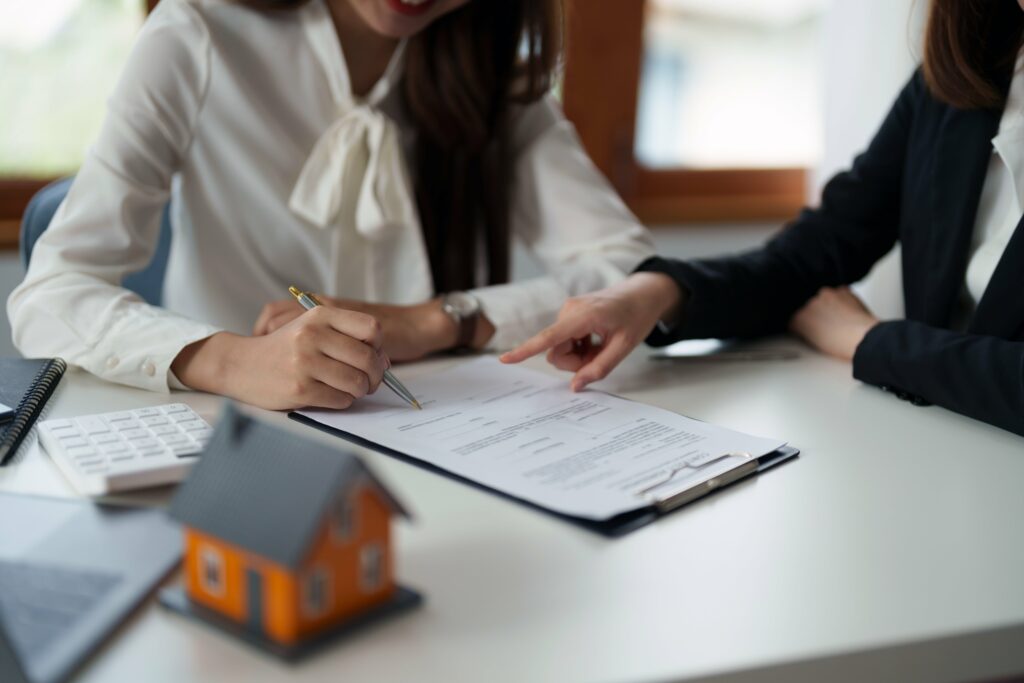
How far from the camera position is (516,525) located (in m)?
0.76

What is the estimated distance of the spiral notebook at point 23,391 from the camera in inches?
34.8

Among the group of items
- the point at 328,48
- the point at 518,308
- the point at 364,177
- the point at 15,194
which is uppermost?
the point at 328,48

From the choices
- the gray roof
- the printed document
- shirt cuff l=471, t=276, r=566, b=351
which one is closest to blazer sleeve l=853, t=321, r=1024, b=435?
the printed document

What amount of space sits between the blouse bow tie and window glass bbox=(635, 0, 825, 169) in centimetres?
148

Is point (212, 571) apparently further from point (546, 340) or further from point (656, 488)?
point (546, 340)

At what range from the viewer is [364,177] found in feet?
4.77

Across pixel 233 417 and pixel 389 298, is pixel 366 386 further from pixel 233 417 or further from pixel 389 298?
pixel 389 298

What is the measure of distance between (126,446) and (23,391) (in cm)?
22

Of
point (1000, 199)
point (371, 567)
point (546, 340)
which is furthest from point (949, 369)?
point (371, 567)

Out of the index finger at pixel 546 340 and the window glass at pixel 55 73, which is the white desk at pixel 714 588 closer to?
the index finger at pixel 546 340

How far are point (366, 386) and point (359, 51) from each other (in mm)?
706

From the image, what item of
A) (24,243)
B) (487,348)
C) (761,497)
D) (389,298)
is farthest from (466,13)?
(761,497)

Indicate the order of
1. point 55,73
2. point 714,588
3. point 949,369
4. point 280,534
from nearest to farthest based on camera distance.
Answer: point 280,534
point 714,588
point 949,369
point 55,73

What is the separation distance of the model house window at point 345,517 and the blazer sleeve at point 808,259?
0.75 metres
